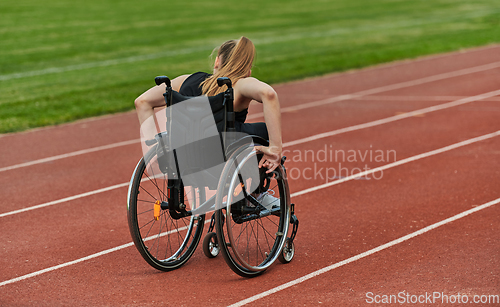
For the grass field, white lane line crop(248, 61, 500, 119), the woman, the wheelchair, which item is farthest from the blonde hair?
the grass field

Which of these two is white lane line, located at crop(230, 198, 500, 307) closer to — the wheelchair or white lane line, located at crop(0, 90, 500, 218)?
the wheelchair

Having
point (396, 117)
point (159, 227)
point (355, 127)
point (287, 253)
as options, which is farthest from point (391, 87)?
point (287, 253)

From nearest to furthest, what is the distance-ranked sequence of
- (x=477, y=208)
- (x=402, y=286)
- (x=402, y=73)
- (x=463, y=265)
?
1. (x=402, y=286)
2. (x=463, y=265)
3. (x=477, y=208)
4. (x=402, y=73)

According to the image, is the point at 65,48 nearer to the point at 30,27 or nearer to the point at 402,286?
the point at 30,27

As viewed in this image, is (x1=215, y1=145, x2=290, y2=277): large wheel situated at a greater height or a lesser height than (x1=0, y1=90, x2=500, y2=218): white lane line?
greater

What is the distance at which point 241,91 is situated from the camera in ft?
14.2

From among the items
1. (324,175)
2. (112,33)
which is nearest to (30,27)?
(112,33)

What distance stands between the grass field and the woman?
6.12 metres

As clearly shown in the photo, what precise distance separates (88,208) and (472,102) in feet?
24.5

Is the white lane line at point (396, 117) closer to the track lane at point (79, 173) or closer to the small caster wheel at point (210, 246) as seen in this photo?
the track lane at point (79, 173)

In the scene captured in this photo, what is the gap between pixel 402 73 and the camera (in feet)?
46.9

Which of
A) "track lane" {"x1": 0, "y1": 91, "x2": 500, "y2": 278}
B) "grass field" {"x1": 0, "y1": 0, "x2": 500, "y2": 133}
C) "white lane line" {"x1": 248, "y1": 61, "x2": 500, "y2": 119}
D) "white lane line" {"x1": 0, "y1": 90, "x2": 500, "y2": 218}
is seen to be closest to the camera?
"track lane" {"x1": 0, "y1": 91, "x2": 500, "y2": 278}

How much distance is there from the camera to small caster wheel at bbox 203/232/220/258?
4871 mm

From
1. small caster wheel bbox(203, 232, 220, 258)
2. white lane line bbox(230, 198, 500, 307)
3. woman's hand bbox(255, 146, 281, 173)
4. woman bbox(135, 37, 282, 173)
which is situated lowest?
white lane line bbox(230, 198, 500, 307)
